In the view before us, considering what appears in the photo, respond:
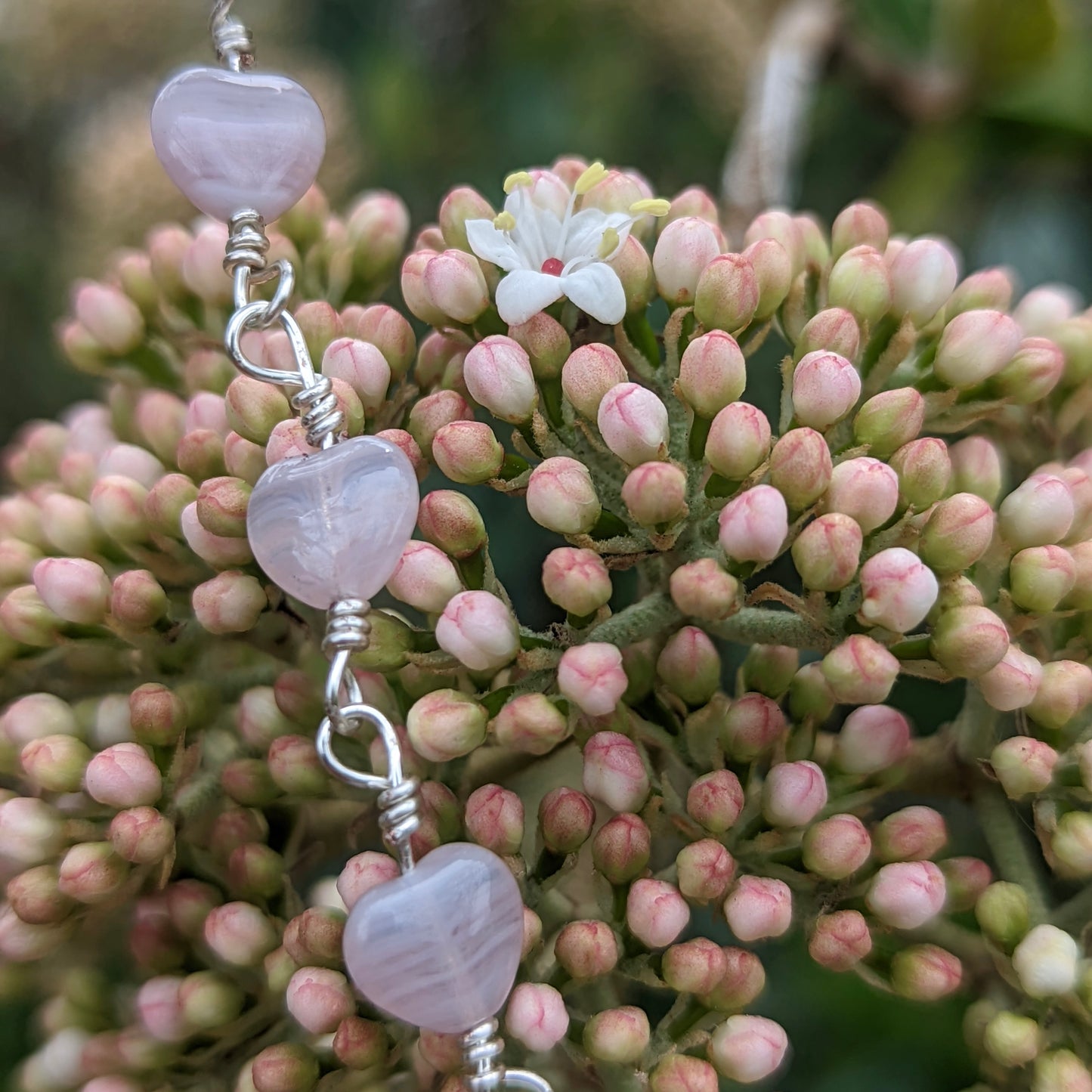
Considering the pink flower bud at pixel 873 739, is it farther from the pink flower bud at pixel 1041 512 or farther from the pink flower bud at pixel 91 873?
the pink flower bud at pixel 91 873

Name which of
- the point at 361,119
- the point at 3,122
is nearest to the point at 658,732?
the point at 361,119

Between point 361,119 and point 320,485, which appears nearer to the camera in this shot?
point 320,485

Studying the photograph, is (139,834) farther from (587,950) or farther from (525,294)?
(525,294)

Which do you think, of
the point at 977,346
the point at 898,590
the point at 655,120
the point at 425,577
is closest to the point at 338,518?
the point at 425,577

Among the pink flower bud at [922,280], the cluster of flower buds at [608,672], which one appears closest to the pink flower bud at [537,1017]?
the cluster of flower buds at [608,672]

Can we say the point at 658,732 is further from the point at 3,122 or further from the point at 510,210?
the point at 3,122

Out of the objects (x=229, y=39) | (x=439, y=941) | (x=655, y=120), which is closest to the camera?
(x=439, y=941)
